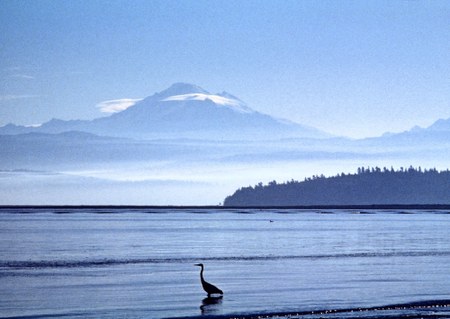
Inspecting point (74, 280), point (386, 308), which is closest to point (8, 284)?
point (74, 280)

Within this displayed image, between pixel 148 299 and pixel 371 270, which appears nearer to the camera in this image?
pixel 148 299

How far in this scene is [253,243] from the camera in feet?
254

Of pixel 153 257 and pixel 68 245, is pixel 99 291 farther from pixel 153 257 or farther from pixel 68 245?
pixel 68 245

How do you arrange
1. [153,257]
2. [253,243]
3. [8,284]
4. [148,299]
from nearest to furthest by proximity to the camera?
[148,299]
[8,284]
[153,257]
[253,243]

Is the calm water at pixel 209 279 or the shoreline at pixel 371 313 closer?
the shoreline at pixel 371 313

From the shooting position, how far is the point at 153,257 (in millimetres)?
57719

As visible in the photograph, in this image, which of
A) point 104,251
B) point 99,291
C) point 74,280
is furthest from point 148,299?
point 104,251

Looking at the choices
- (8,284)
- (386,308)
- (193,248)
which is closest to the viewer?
(386,308)

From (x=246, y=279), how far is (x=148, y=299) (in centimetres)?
900

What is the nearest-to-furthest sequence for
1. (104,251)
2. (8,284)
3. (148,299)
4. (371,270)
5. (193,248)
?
1. (148,299)
2. (8,284)
3. (371,270)
4. (104,251)
5. (193,248)

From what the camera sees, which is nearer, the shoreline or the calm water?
the shoreline

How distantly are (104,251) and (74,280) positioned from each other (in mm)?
21757

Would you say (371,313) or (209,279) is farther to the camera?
(209,279)

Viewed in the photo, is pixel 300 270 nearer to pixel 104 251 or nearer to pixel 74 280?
pixel 74 280
